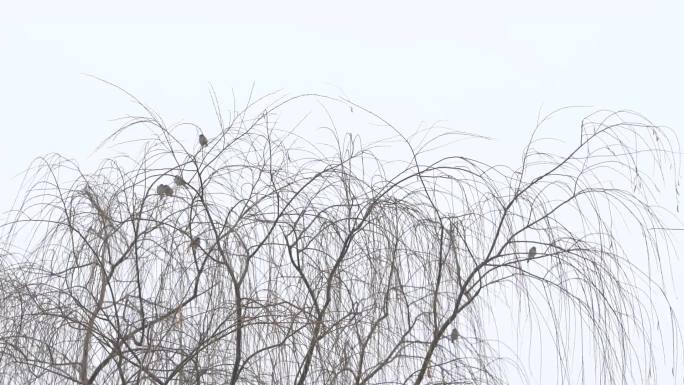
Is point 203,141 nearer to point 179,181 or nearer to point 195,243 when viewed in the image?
point 179,181

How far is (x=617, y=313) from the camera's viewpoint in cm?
217

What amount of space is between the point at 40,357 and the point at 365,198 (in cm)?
82

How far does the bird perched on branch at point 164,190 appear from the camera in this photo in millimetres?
2281

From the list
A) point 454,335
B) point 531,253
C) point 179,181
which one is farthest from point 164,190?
point 531,253

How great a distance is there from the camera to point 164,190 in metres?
2.29

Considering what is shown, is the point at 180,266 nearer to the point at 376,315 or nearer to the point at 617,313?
the point at 376,315

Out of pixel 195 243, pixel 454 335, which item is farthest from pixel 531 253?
pixel 195 243

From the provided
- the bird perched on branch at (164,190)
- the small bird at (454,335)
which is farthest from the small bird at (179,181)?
the small bird at (454,335)

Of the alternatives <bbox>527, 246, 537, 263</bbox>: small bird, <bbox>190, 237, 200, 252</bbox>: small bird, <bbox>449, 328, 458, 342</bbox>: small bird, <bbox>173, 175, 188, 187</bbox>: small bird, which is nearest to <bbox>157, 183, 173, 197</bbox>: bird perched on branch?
<bbox>173, 175, 188, 187</bbox>: small bird

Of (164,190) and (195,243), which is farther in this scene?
(164,190)

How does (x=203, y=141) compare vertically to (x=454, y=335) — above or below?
above

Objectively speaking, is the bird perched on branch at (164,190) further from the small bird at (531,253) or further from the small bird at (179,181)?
the small bird at (531,253)

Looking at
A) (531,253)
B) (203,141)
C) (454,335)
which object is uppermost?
(203,141)

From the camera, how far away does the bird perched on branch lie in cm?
228
